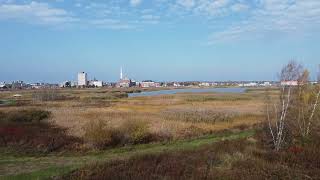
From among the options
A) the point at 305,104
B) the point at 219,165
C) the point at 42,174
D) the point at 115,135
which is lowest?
the point at 115,135

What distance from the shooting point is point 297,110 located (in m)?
25.8

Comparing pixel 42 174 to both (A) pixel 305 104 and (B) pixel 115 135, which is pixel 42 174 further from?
(A) pixel 305 104

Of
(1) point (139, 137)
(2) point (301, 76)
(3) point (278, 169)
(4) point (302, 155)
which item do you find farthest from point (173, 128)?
(3) point (278, 169)

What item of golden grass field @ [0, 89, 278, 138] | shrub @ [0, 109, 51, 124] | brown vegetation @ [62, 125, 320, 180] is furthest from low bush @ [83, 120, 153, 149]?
shrub @ [0, 109, 51, 124]

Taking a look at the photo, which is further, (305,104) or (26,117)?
(26,117)

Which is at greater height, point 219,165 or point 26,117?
point 219,165

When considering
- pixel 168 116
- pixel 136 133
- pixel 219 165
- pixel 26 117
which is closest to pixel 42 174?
pixel 219 165

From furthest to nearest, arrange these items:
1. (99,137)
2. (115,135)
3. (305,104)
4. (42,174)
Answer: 1. (115,135)
2. (99,137)
3. (305,104)
4. (42,174)

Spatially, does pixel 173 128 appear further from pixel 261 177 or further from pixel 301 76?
pixel 261 177

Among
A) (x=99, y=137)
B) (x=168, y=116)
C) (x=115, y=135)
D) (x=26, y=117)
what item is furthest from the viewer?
(x=168, y=116)

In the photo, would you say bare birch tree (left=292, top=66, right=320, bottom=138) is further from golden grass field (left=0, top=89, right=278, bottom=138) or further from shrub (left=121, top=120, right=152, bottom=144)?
shrub (left=121, top=120, right=152, bottom=144)

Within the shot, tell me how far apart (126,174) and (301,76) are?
12622 millimetres

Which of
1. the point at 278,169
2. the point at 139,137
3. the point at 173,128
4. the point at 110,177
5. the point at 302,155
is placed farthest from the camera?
the point at 173,128

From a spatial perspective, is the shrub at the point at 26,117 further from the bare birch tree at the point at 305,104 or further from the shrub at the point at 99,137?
the bare birch tree at the point at 305,104
